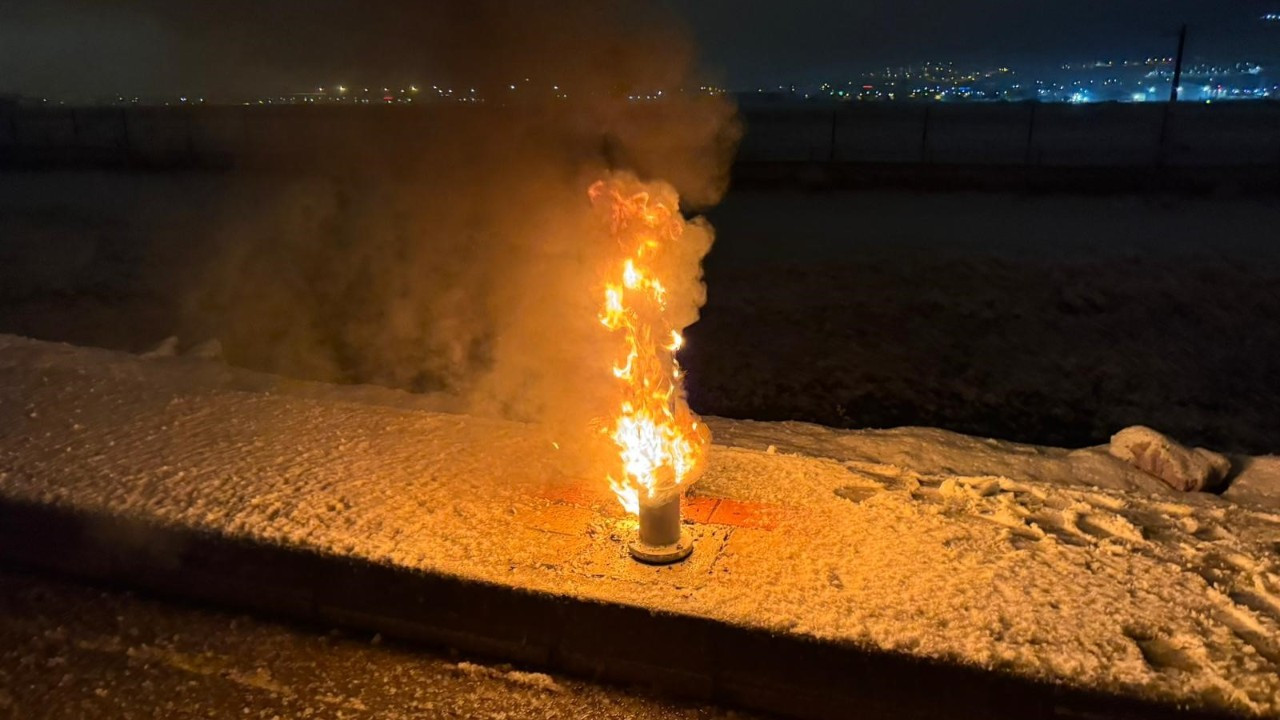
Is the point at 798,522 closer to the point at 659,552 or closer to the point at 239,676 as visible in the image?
the point at 659,552

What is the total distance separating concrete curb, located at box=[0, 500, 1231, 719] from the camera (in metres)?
2.67

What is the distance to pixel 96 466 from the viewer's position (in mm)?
4047

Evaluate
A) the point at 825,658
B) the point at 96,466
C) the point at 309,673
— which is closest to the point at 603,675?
the point at 825,658

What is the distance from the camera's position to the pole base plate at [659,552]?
10.6ft

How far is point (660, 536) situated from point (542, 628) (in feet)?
1.68

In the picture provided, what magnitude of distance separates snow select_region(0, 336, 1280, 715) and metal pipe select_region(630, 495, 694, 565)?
57mm

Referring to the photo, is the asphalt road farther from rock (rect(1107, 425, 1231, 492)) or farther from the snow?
rock (rect(1107, 425, 1231, 492))

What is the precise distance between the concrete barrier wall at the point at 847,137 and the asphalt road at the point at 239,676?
638 centimetres

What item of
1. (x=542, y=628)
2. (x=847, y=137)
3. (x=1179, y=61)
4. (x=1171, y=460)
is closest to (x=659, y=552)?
(x=542, y=628)

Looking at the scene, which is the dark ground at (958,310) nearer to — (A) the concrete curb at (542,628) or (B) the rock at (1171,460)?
(B) the rock at (1171,460)

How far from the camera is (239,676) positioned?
3.03 metres

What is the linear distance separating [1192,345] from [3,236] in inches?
591

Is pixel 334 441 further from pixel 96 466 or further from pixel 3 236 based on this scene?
pixel 3 236

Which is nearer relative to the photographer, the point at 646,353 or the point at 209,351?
the point at 646,353
